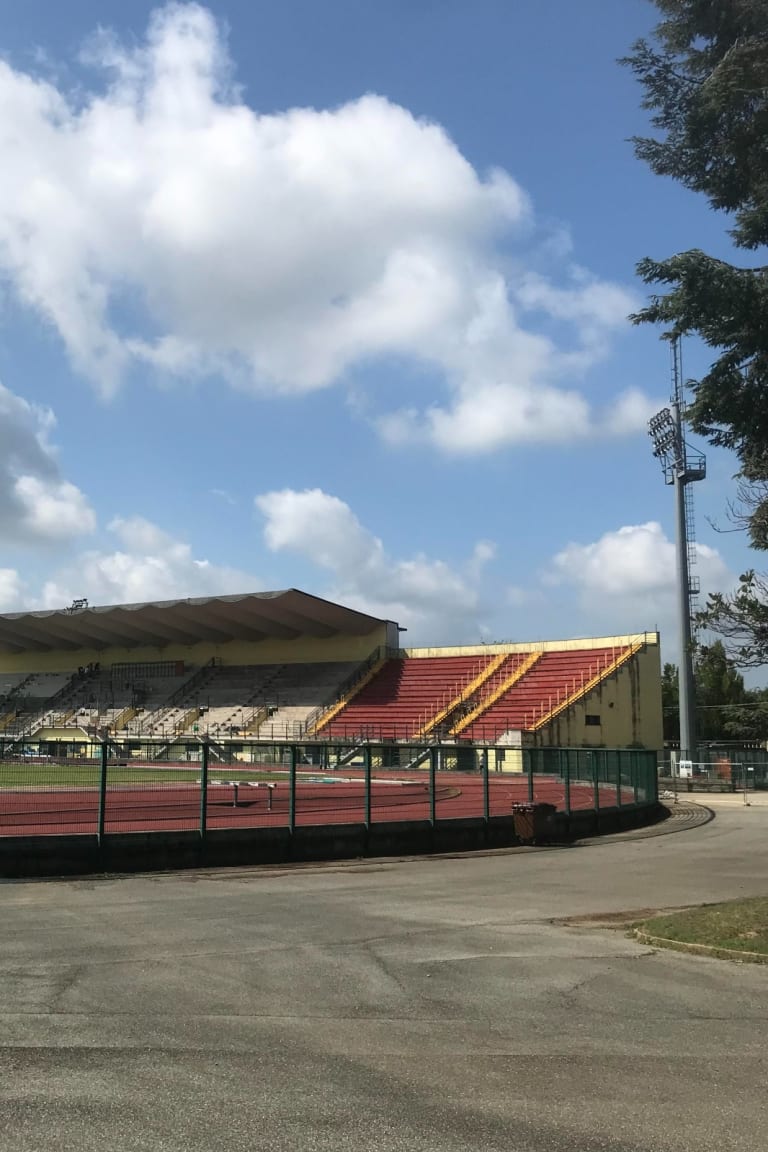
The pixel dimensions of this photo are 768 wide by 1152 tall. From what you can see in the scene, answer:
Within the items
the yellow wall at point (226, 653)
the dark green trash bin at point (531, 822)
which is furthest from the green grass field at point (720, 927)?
the yellow wall at point (226, 653)

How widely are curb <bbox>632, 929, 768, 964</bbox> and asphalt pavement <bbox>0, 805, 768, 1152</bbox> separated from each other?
24 centimetres

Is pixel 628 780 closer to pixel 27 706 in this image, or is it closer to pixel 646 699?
pixel 646 699

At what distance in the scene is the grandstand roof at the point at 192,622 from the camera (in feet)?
205

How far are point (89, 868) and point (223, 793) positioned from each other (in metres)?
11.2

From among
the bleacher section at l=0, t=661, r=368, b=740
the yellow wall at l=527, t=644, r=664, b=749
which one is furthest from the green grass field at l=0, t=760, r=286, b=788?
the bleacher section at l=0, t=661, r=368, b=740

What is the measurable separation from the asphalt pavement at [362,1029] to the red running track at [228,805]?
4.62 metres

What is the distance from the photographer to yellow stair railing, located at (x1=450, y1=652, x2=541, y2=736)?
5311 centimetres

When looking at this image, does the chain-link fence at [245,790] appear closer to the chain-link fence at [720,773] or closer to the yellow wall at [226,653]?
the chain-link fence at [720,773]

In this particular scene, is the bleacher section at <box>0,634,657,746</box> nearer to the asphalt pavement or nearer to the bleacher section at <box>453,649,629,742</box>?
the bleacher section at <box>453,649,629,742</box>

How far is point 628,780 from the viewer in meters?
29.1

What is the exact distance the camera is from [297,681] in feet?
214

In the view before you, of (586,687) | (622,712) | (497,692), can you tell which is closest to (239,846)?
(586,687)

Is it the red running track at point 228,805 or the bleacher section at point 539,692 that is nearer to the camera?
the red running track at point 228,805

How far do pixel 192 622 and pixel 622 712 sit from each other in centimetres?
3088
